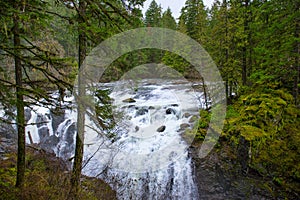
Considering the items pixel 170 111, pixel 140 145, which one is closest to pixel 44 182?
pixel 140 145

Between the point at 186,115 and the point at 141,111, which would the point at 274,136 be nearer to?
the point at 186,115

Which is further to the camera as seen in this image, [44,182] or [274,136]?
[274,136]

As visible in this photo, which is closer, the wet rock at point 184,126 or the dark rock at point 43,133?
the dark rock at point 43,133

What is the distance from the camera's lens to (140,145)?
37.1 ft

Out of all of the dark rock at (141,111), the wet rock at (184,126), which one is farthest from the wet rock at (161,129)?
the dark rock at (141,111)

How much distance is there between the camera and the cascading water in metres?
7.82

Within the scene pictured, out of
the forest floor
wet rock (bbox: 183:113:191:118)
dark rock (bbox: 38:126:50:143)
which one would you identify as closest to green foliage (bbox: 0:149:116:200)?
the forest floor

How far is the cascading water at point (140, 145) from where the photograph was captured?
782 centimetres

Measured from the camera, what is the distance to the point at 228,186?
7734 mm

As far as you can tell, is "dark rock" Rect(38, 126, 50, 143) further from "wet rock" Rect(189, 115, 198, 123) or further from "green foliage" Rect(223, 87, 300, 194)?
"green foliage" Rect(223, 87, 300, 194)

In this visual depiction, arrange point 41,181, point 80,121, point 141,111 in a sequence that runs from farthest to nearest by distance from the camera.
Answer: point 141,111 < point 41,181 < point 80,121

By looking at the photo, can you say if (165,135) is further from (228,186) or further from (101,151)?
(228,186)

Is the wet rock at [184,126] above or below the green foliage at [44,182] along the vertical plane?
above

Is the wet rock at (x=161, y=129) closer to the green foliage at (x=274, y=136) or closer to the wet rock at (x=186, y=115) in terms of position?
the wet rock at (x=186, y=115)
